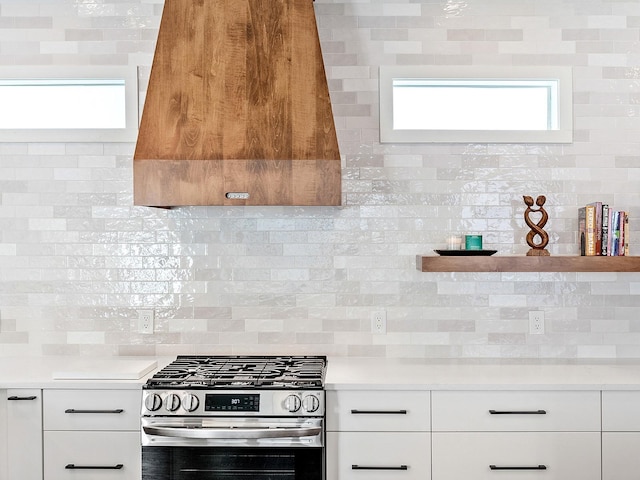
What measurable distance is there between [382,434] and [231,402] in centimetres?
69

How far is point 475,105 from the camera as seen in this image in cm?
349

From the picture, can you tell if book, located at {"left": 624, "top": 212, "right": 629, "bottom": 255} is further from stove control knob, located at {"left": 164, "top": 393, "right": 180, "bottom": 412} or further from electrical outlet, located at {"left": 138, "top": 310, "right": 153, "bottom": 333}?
electrical outlet, located at {"left": 138, "top": 310, "right": 153, "bottom": 333}

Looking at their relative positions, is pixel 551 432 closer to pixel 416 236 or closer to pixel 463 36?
pixel 416 236

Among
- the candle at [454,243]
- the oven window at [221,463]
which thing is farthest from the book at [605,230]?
the oven window at [221,463]

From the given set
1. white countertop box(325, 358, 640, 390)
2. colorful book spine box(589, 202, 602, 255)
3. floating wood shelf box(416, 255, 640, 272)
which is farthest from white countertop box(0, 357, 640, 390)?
colorful book spine box(589, 202, 602, 255)

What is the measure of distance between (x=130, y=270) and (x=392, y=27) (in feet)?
6.45

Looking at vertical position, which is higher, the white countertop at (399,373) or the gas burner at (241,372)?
the gas burner at (241,372)

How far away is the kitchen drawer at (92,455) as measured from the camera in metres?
2.81

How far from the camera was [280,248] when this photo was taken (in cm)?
343

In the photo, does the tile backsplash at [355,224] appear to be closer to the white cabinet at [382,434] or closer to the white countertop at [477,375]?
the white countertop at [477,375]

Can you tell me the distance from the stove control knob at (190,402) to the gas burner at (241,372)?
47 millimetres

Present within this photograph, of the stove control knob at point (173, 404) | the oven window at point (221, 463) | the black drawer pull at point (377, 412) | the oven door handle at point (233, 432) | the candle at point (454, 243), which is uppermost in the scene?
the candle at point (454, 243)

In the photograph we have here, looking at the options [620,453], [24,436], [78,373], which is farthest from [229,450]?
[620,453]

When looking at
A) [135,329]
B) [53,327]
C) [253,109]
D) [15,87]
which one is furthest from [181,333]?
[15,87]
